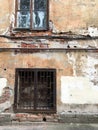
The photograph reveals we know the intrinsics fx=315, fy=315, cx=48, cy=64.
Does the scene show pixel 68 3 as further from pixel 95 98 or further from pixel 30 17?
pixel 95 98

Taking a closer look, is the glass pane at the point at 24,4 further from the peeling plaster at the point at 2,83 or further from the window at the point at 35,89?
the peeling plaster at the point at 2,83

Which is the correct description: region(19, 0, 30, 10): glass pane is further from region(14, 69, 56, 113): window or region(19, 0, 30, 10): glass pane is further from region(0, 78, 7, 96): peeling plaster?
region(0, 78, 7, 96): peeling plaster

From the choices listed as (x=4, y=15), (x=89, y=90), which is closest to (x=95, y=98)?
(x=89, y=90)

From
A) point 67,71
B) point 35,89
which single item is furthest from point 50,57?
point 35,89

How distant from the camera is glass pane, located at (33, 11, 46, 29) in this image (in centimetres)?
991

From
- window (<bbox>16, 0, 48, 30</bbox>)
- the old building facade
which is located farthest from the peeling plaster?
window (<bbox>16, 0, 48, 30</bbox>)

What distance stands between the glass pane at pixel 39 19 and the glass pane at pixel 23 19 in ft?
0.72

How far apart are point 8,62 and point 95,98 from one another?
2.86 meters

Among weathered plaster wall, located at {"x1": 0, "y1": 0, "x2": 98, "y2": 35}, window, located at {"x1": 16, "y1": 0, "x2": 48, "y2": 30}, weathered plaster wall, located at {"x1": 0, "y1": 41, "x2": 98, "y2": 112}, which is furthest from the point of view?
window, located at {"x1": 16, "y1": 0, "x2": 48, "y2": 30}

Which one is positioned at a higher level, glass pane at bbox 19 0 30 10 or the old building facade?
glass pane at bbox 19 0 30 10

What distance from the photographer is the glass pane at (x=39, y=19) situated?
9.91 m

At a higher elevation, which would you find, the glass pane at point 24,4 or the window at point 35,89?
the glass pane at point 24,4

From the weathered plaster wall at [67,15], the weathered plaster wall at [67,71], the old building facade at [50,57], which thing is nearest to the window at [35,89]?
the old building facade at [50,57]

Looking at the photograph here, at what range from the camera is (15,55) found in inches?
381
